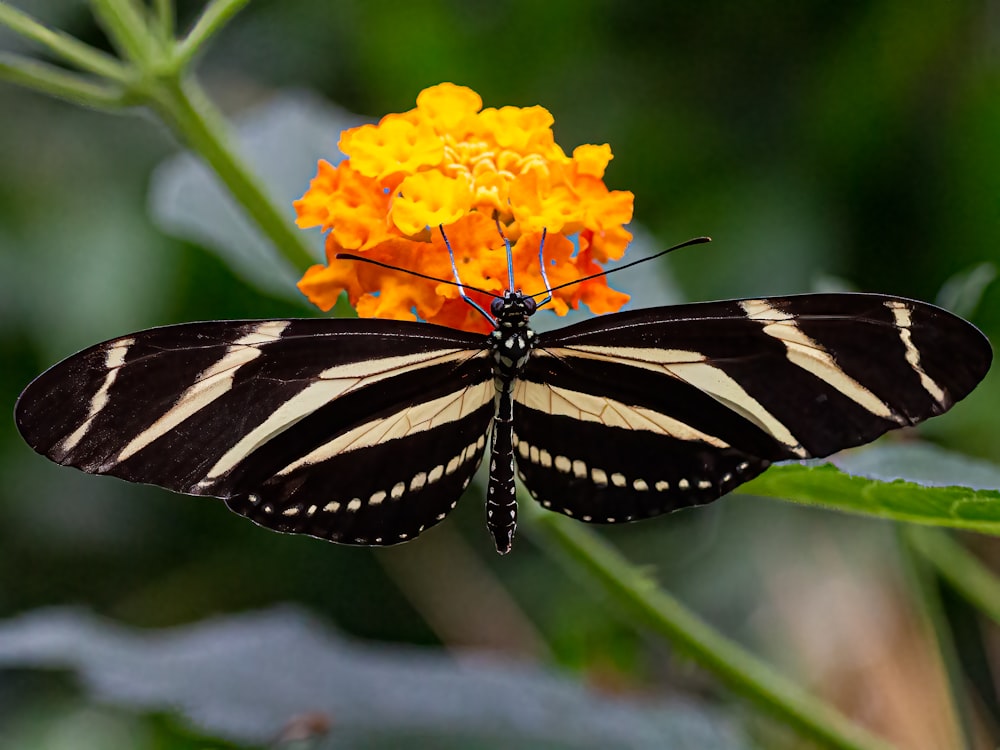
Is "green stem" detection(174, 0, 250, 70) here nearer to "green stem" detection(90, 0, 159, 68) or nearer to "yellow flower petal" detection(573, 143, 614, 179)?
"green stem" detection(90, 0, 159, 68)

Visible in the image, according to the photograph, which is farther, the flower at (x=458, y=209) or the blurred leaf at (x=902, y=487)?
the flower at (x=458, y=209)

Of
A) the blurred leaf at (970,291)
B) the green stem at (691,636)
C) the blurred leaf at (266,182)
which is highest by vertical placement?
the blurred leaf at (266,182)

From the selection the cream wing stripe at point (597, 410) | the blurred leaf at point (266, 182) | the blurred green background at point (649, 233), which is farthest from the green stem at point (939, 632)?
the blurred leaf at point (266, 182)

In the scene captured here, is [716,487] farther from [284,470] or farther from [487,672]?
[487,672]

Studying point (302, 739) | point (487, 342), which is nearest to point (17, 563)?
point (302, 739)

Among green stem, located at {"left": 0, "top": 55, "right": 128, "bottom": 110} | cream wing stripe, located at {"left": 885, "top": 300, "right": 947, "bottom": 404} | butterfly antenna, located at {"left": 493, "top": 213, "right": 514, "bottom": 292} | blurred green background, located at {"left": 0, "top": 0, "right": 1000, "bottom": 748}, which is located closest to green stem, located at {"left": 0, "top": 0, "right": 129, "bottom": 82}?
green stem, located at {"left": 0, "top": 55, "right": 128, "bottom": 110}

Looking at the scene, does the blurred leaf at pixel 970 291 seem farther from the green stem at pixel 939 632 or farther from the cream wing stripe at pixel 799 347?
the cream wing stripe at pixel 799 347

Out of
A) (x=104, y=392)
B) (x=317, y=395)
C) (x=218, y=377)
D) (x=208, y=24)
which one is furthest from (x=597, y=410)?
(x=208, y=24)

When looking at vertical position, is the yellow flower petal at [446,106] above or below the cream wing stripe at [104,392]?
above
